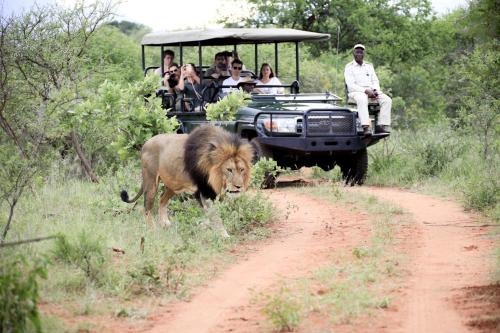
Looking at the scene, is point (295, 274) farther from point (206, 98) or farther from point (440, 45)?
point (440, 45)

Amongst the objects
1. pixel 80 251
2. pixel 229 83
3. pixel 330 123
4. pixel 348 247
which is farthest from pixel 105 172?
pixel 80 251

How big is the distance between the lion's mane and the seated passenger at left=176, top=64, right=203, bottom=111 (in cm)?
468

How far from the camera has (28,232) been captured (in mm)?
8000

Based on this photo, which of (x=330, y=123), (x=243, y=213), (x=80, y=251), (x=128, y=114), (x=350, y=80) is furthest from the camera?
(x=350, y=80)

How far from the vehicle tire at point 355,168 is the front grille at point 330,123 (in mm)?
619

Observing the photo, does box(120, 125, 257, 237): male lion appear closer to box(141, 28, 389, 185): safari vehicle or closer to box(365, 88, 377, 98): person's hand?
box(141, 28, 389, 185): safari vehicle

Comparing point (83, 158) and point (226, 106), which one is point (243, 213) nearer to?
point (226, 106)

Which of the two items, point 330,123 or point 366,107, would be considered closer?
point 330,123

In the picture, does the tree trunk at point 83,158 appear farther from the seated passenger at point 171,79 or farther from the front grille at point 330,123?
the front grille at point 330,123

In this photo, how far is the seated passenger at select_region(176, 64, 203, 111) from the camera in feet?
44.0

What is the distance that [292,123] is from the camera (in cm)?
1262

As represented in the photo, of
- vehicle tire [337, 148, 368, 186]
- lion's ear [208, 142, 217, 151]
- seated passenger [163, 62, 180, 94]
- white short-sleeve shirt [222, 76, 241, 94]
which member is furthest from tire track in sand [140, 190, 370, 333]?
seated passenger [163, 62, 180, 94]

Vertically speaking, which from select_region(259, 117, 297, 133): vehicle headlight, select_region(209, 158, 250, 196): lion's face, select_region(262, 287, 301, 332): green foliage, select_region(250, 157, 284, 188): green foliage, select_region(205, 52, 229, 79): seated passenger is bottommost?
select_region(262, 287, 301, 332): green foliage

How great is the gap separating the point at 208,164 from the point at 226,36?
4709 millimetres
